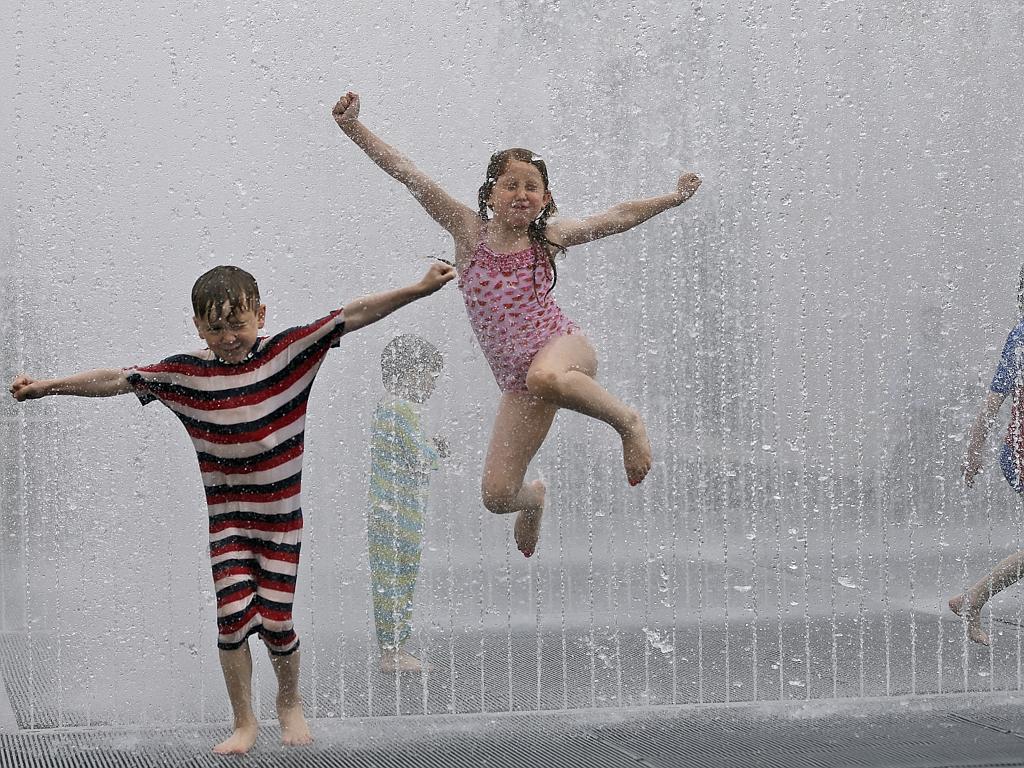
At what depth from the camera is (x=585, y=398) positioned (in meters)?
3.53

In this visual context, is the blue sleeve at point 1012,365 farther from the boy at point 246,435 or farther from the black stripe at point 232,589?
the black stripe at point 232,589

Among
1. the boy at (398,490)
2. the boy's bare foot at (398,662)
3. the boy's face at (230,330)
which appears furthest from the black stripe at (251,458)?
the boy's bare foot at (398,662)

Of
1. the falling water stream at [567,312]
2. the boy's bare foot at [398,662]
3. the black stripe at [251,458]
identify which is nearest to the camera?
the black stripe at [251,458]

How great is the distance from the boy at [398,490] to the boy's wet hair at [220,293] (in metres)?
1.37

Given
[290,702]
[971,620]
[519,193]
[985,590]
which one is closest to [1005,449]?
[985,590]

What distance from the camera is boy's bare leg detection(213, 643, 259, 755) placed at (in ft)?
10.3

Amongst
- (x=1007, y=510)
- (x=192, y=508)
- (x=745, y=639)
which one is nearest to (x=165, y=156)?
(x=192, y=508)

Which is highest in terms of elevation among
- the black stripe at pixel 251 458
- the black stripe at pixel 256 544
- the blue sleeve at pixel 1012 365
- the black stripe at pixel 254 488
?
the blue sleeve at pixel 1012 365

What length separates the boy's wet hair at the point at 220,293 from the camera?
3.01 metres

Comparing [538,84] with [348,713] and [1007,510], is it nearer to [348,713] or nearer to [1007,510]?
[348,713]

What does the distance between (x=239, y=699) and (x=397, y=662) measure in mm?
1173

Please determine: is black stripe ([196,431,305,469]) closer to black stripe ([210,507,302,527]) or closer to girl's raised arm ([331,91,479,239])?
black stripe ([210,507,302,527])

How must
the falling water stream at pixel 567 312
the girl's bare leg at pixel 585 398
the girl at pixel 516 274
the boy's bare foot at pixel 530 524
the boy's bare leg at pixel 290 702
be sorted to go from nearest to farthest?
the boy's bare leg at pixel 290 702
the girl's bare leg at pixel 585 398
the girl at pixel 516 274
the boy's bare foot at pixel 530 524
the falling water stream at pixel 567 312

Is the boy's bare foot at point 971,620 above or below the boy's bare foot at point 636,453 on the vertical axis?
below
